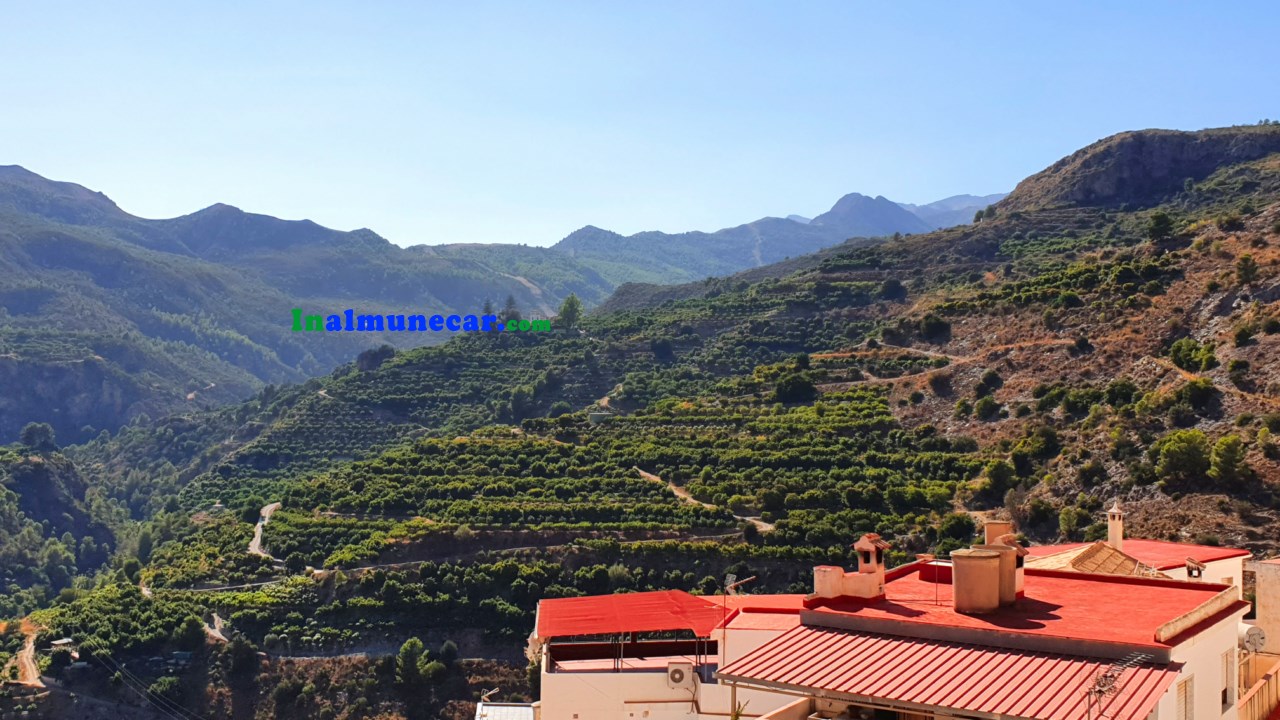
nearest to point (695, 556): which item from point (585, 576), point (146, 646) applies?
point (585, 576)

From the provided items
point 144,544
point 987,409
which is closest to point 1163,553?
point 987,409

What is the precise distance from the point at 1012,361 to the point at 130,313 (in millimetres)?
154738

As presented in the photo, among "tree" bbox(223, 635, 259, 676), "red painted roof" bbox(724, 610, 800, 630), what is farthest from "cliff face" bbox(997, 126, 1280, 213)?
"red painted roof" bbox(724, 610, 800, 630)

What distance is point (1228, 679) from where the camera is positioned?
1311 cm

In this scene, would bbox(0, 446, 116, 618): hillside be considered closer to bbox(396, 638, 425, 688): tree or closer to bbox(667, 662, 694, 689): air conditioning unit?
bbox(396, 638, 425, 688): tree

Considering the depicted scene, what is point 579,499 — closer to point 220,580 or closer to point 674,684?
point 220,580

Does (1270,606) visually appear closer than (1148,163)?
Yes

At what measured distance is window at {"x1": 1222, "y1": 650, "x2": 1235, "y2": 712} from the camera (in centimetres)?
1294

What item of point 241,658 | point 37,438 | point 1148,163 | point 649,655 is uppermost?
point 1148,163

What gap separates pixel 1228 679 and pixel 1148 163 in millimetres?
90592

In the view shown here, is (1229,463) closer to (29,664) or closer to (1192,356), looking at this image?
(1192,356)

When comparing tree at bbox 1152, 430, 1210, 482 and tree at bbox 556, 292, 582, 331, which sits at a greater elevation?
tree at bbox 556, 292, 582, 331

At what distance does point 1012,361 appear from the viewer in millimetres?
55031

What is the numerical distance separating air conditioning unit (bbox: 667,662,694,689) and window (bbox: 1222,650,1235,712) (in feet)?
25.7
